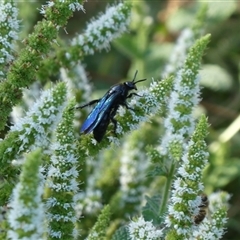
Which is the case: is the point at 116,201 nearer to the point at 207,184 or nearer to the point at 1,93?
the point at 207,184

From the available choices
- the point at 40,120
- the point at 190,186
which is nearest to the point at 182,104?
the point at 190,186

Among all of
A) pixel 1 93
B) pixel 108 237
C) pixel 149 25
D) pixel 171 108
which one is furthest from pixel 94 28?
pixel 149 25

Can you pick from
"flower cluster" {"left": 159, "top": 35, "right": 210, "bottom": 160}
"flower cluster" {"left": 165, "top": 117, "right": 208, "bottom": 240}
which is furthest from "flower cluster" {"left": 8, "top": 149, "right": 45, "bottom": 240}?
"flower cluster" {"left": 159, "top": 35, "right": 210, "bottom": 160}

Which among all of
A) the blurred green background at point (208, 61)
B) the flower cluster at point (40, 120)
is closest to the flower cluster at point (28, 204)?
the flower cluster at point (40, 120)

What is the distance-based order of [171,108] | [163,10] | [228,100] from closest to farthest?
[171,108], [228,100], [163,10]

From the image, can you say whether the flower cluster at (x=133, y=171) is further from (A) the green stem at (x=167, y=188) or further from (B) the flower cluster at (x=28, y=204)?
(B) the flower cluster at (x=28, y=204)

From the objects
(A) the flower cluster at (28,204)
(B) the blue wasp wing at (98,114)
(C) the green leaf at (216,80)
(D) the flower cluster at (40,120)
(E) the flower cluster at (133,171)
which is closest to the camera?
(A) the flower cluster at (28,204)
